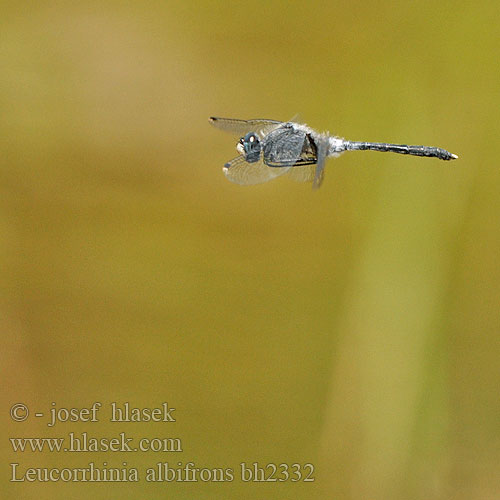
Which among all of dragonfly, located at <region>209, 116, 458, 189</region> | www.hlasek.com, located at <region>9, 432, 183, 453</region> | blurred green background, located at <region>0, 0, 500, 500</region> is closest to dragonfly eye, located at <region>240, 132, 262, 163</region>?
dragonfly, located at <region>209, 116, 458, 189</region>

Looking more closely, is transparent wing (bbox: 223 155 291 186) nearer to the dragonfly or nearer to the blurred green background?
the dragonfly

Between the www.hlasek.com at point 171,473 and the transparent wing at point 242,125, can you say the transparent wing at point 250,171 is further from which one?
the www.hlasek.com at point 171,473

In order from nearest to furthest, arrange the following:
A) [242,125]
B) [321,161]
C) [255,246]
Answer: [321,161]
[242,125]
[255,246]

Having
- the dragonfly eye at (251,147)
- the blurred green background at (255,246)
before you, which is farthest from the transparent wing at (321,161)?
the blurred green background at (255,246)

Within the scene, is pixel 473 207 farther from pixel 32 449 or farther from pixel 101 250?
pixel 32 449

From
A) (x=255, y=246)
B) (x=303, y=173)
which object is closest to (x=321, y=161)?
(x=303, y=173)

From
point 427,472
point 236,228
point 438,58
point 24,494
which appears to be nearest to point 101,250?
point 236,228

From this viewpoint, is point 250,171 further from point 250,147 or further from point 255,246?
point 255,246
